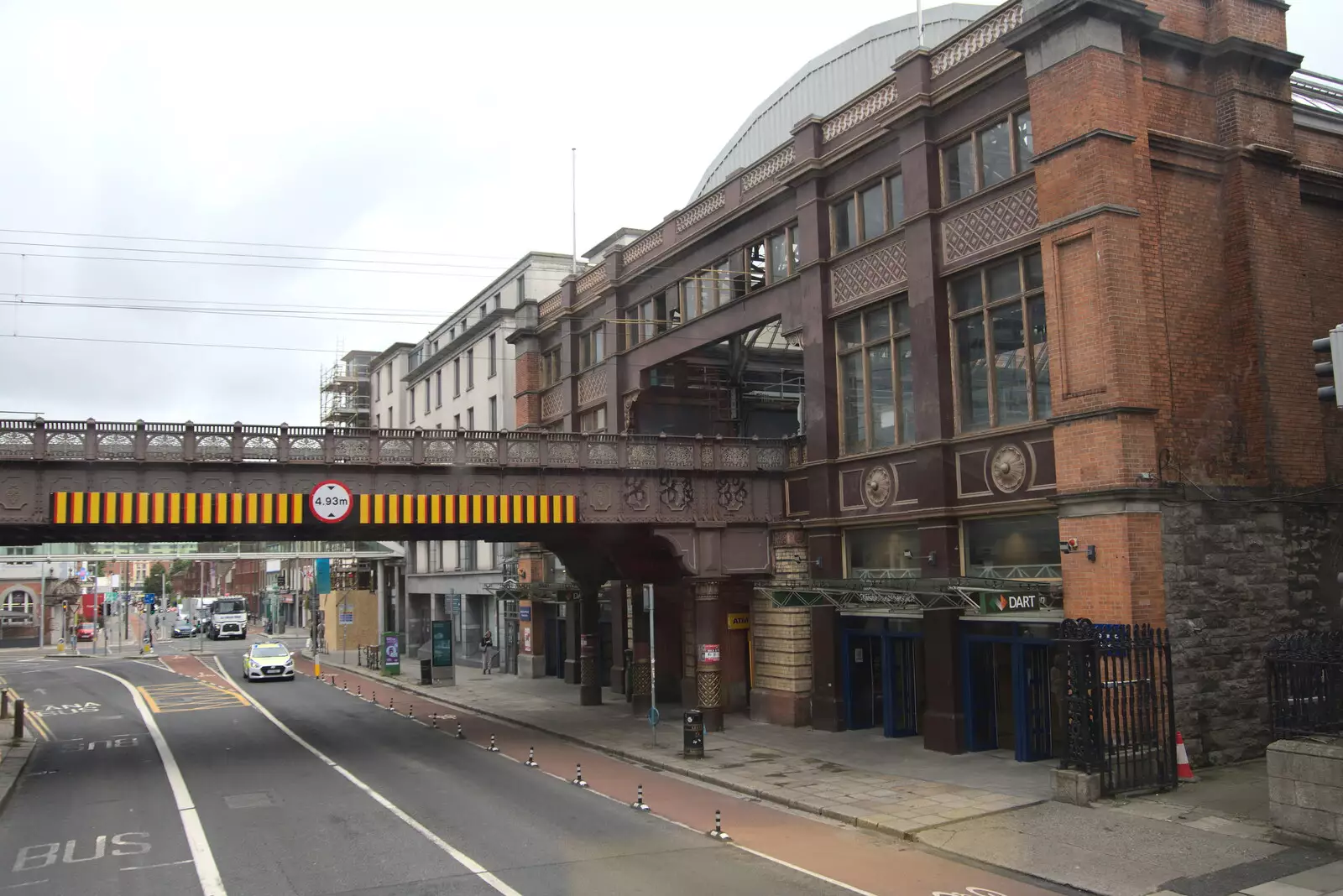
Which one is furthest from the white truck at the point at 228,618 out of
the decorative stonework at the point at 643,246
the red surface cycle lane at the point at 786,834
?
the red surface cycle lane at the point at 786,834

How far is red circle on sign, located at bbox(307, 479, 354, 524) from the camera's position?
23094 millimetres

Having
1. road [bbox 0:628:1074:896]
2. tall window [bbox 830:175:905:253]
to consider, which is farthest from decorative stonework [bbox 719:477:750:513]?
road [bbox 0:628:1074:896]

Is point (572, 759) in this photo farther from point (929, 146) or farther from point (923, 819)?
point (929, 146)

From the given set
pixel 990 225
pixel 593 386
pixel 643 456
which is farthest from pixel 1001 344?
pixel 593 386

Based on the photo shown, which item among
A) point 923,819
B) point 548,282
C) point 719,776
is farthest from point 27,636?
point 923,819

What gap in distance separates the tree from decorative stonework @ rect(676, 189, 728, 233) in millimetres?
132103

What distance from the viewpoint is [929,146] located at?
22.1 m

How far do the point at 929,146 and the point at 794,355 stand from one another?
46.5 feet

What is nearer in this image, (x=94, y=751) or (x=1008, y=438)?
(x=1008, y=438)

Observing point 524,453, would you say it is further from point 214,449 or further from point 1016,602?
point 1016,602

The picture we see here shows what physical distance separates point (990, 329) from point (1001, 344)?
42cm

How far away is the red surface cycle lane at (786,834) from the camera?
1199cm

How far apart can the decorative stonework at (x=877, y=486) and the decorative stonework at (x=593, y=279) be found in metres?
14.6

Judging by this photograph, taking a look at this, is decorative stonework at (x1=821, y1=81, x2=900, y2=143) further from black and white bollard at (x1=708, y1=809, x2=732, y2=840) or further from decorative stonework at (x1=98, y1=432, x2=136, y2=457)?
decorative stonework at (x1=98, y1=432, x2=136, y2=457)
